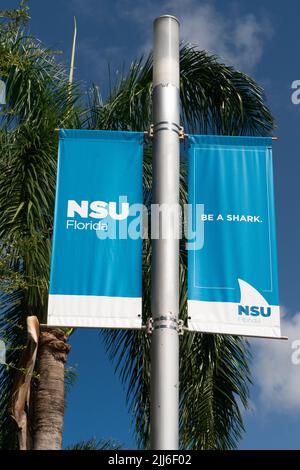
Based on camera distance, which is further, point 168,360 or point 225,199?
point 225,199

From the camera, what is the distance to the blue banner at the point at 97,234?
8453 mm

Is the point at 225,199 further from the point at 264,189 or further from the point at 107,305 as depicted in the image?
the point at 107,305

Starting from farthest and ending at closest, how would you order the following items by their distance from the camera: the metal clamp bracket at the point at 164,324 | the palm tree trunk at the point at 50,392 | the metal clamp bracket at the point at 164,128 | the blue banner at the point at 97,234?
the palm tree trunk at the point at 50,392, the metal clamp bracket at the point at 164,128, the blue banner at the point at 97,234, the metal clamp bracket at the point at 164,324

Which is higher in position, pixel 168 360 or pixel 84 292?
Result: pixel 84 292

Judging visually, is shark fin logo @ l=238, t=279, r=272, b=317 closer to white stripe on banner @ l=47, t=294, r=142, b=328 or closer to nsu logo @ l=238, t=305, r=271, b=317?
nsu logo @ l=238, t=305, r=271, b=317

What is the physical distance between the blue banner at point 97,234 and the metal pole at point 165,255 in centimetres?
20

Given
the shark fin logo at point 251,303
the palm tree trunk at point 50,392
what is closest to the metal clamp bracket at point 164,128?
the shark fin logo at point 251,303

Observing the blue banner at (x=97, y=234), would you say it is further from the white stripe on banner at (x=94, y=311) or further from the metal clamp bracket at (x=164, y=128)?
the metal clamp bracket at (x=164, y=128)

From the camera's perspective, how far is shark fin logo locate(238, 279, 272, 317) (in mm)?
8484

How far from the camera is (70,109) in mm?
14281

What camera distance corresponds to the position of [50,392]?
11625mm

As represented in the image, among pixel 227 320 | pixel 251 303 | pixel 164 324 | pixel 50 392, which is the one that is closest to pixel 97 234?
pixel 164 324
